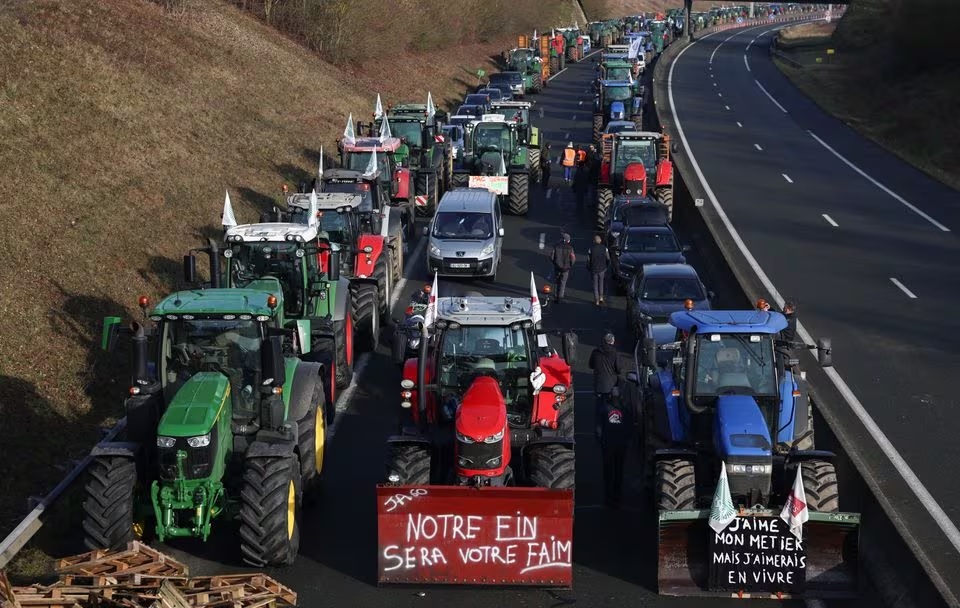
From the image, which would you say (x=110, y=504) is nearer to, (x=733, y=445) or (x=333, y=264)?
(x=733, y=445)

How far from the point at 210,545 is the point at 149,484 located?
3.88ft

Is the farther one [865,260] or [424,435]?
[865,260]

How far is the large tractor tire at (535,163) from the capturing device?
39.1m

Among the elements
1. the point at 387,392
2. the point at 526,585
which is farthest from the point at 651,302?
the point at 526,585

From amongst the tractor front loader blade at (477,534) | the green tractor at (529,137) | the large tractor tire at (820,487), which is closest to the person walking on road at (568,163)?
the green tractor at (529,137)

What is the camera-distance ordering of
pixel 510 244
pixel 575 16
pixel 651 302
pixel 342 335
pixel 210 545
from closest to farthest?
1. pixel 210 545
2. pixel 342 335
3. pixel 651 302
4. pixel 510 244
5. pixel 575 16

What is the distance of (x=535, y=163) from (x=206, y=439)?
1086 inches

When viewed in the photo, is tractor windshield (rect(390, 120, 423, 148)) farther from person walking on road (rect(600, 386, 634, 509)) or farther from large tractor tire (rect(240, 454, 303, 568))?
large tractor tire (rect(240, 454, 303, 568))

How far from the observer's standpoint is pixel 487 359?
1459 cm

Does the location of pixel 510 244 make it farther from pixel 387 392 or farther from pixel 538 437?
pixel 538 437

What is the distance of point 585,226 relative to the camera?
34344 mm

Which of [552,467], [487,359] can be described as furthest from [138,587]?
[487,359]

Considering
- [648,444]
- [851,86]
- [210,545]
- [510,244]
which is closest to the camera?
[210,545]

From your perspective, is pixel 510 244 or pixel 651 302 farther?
pixel 510 244
